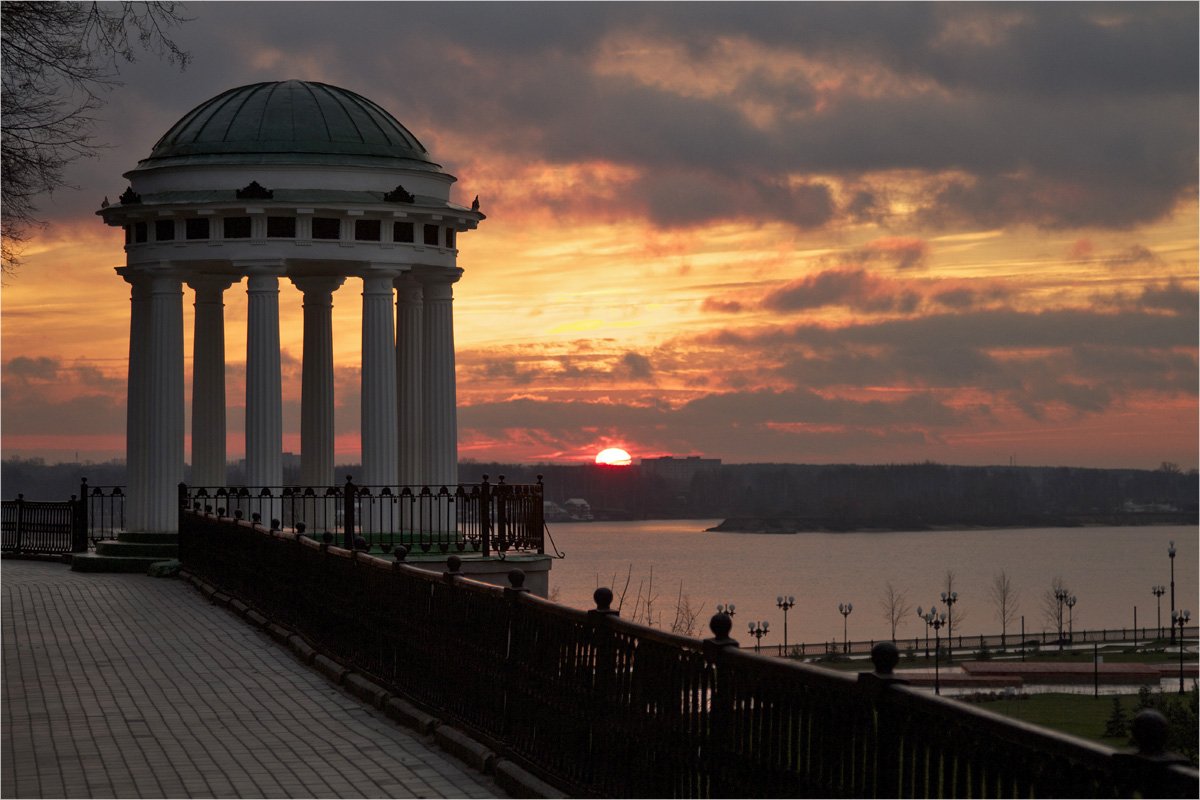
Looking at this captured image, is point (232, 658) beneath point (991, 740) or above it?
beneath

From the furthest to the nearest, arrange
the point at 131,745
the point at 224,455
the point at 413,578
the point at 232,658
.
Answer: the point at 224,455 → the point at 232,658 → the point at 413,578 → the point at 131,745

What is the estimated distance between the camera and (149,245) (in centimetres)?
2853

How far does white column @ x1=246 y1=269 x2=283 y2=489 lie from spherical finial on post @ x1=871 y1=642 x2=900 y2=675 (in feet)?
74.5

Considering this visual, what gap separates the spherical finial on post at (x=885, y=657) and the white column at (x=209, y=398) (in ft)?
86.1

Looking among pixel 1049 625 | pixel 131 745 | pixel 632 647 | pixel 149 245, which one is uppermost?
pixel 149 245

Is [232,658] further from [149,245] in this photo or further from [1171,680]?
[1171,680]

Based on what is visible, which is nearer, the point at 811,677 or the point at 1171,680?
the point at 811,677

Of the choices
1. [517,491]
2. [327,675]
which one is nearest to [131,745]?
[327,675]

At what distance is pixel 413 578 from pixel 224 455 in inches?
759

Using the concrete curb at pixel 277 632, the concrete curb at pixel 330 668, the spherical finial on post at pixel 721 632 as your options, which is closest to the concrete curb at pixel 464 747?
the concrete curb at pixel 330 668

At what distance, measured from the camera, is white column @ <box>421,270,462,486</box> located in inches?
1144

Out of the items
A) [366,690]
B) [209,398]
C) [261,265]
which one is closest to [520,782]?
[366,690]

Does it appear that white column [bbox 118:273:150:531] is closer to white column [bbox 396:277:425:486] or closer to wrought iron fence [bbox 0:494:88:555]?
wrought iron fence [bbox 0:494:88:555]

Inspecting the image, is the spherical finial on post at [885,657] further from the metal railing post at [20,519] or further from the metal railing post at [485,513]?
the metal railing post at [20,519]
